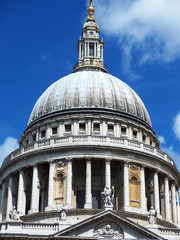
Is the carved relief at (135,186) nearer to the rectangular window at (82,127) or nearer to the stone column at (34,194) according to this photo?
the rectangular window at (82,127)

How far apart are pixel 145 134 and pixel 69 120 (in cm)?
1052

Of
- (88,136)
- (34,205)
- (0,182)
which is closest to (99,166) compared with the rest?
(88,136)

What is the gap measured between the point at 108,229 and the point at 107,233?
16.6 inches

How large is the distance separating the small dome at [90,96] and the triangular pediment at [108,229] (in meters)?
22.5

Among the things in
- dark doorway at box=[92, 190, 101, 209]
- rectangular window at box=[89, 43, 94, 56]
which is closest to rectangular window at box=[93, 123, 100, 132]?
dark doorway at box=[92, 190, 101, 209]

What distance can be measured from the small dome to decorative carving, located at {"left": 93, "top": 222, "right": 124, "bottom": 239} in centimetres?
2275

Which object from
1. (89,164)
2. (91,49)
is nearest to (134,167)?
(89,164)

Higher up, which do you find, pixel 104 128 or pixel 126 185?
pixel 104 128

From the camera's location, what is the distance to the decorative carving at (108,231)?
54094mm

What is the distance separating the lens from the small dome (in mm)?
75562

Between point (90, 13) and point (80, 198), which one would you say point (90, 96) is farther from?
point (90, 13)

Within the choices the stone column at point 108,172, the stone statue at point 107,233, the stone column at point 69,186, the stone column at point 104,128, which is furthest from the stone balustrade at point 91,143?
the stone statue at point 107,233

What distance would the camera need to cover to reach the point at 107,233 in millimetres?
54125

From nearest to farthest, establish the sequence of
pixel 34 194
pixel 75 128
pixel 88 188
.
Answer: pixel 88 188
pixel 34 194
pixel 75 128
